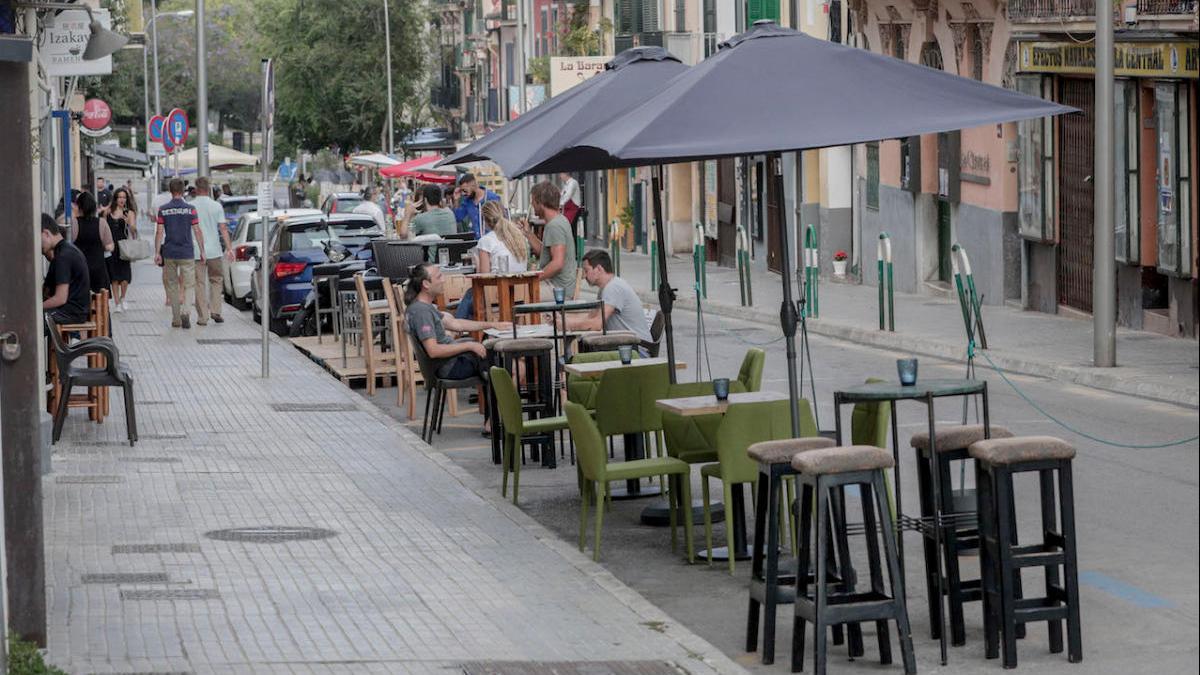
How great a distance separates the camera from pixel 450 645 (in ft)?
28.0

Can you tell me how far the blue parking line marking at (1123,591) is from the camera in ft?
30.3

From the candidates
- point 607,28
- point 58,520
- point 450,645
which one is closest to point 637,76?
point 58,520

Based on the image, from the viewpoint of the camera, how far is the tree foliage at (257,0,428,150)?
3332 inches

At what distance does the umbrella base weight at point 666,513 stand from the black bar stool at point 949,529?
2.91 metres

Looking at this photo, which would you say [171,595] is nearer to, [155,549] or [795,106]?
[155,549]

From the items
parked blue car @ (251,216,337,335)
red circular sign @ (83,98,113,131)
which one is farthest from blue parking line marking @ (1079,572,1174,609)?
red circular sign @ (83,98,113,131)

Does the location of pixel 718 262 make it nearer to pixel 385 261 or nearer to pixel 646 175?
pixel 646 175

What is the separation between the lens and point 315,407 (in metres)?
18.3

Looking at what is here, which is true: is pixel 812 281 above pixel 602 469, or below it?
above

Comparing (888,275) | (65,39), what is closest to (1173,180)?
(888,275)

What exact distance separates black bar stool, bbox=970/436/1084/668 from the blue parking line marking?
3.33 ft

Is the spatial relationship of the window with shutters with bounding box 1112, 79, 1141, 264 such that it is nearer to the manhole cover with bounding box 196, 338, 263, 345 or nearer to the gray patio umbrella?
the manhole cover with bounding box 196, 338, 263, 345

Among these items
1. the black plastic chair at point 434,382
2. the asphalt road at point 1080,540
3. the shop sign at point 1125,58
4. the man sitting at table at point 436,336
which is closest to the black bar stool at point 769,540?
the asphalt road at point 1080,540

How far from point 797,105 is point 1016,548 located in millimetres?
2415
